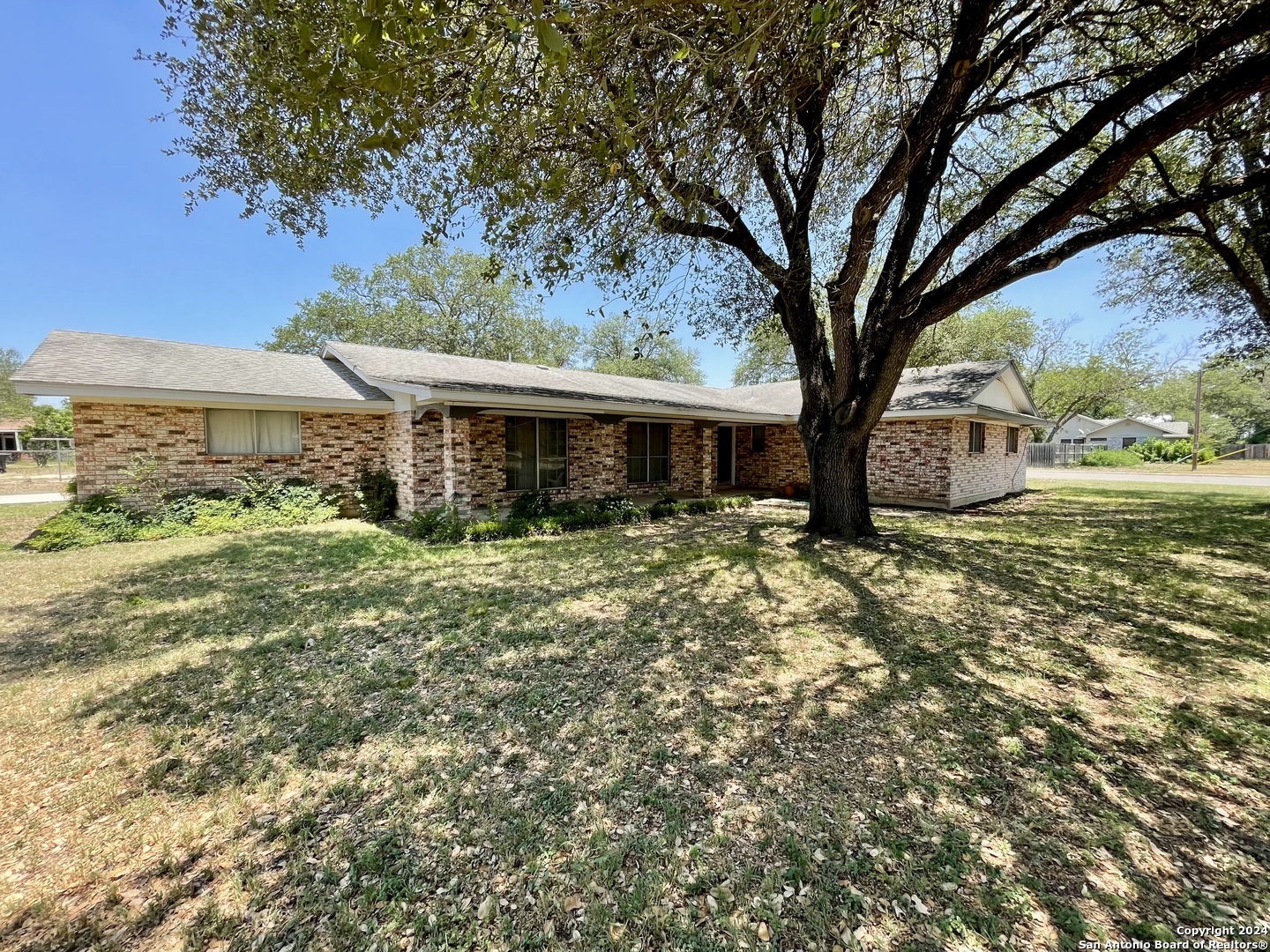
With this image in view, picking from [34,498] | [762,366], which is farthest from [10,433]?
[762,366]

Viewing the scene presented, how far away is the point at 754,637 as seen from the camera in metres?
4.36

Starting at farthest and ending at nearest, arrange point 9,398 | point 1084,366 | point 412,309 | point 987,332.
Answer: point 9,398 < point 1084,366 < point 987,332 < point 412,309

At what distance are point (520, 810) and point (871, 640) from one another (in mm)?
3220

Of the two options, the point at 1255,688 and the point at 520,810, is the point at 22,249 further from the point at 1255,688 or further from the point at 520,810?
the point at 1255,688

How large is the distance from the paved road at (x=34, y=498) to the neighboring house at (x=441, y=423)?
5.15 meters

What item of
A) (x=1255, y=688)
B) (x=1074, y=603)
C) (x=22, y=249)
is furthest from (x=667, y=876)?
(x=22, y=249)

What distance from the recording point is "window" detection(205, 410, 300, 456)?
938cm

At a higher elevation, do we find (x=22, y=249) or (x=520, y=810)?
(x=22, y=249)

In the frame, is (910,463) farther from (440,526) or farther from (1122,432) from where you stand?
(1122,432)

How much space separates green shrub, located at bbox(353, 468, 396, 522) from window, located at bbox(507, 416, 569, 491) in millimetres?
2542

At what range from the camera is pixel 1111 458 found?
3325 centimetres

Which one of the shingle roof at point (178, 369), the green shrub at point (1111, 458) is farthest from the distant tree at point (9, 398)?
the green shrub at point (1111, 458)

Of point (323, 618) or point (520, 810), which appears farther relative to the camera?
point (323, 618)

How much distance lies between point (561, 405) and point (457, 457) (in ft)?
6.81
